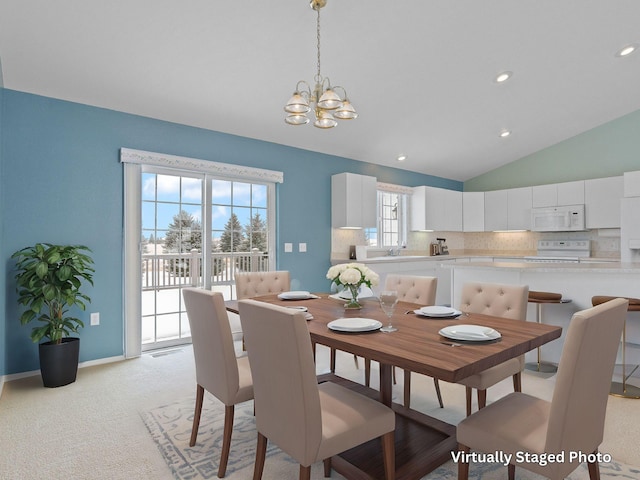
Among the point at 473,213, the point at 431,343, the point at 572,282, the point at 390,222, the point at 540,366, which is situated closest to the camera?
the point at 431,343

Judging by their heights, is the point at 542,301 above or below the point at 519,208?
below

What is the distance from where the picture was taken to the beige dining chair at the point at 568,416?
50.2 inches

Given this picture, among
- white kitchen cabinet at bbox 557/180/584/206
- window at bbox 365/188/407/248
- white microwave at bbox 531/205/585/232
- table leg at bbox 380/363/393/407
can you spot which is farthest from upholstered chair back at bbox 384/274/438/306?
white kitchen cabinet at bbox 557/180/584/206

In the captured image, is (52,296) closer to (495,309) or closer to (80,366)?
(80,366)

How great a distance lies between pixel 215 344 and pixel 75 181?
249 cm

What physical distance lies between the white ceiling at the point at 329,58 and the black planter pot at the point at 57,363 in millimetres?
2138

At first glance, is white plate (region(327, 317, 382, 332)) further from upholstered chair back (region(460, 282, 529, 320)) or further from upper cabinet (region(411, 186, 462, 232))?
upper cabinet (region(411, 186, 462, 232))

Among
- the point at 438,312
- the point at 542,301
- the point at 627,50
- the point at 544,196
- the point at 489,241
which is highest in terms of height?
the point at 627,50

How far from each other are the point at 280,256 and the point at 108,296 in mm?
1940

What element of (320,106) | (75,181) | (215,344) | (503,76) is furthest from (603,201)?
(75,181)

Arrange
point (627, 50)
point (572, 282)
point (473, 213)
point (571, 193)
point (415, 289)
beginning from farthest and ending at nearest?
point (473, 213), point (571, 193), point (627, 50), point (572, 282), point (415, 289)

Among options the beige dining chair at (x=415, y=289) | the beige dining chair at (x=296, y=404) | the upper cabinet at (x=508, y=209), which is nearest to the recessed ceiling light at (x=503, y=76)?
the beige dining chair at (x=415, y=289)

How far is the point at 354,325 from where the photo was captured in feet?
5.97

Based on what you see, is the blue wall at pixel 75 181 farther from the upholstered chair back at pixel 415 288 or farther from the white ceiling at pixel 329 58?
the upholstered chair back at pixel 415 288
